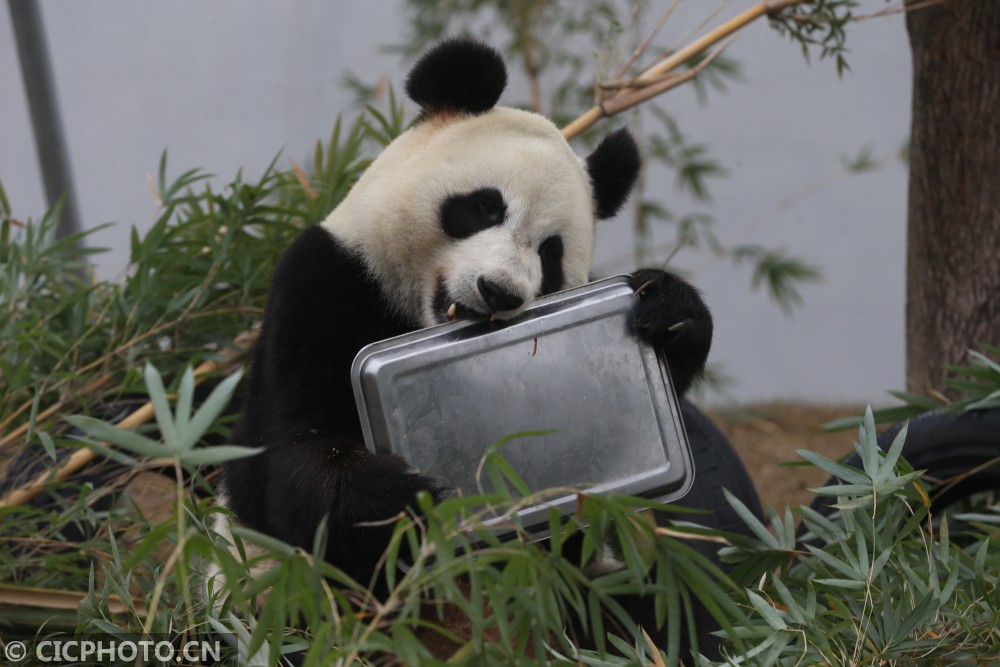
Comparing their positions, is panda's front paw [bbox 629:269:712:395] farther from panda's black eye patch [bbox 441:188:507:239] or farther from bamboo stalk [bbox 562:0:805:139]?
bamboo stalk [bbox 562:0:805:139]

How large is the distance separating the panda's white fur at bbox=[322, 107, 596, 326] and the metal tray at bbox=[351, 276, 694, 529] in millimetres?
121

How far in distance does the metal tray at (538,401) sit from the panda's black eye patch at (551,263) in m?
0.21

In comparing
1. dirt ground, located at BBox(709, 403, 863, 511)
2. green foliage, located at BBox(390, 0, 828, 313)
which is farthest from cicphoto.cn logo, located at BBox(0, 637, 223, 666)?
green foliage, located at BBox(390, 0, 828, 313)

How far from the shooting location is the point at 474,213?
1.70 meters

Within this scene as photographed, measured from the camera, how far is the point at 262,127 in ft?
14.2

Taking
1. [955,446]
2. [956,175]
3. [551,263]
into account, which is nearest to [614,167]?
[551,263]

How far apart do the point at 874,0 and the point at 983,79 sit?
1.60m

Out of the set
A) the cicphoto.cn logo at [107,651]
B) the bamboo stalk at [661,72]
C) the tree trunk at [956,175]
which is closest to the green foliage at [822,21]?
the bamboo stalk at [661,72]

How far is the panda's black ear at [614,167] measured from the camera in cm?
198

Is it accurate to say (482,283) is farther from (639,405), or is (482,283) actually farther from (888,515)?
(888,515)

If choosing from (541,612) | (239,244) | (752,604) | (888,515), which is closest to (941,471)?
(888,515)

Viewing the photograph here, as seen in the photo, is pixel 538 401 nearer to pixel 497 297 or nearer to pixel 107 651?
pixel 497 297

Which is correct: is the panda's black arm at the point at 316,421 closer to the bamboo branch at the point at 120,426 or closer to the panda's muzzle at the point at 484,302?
the panda's muzzle at the point at 484,302

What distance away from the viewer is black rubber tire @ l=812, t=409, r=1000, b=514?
2020 mm
